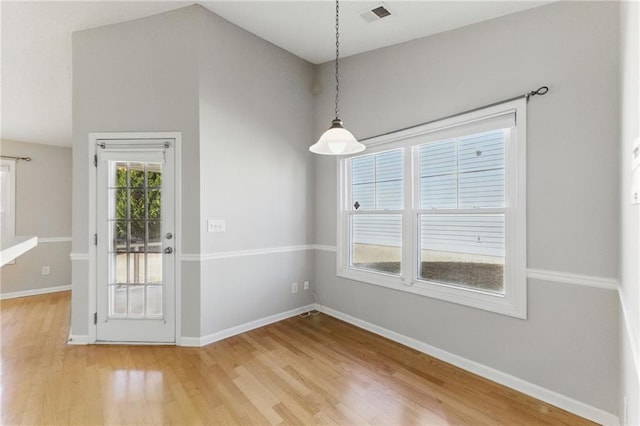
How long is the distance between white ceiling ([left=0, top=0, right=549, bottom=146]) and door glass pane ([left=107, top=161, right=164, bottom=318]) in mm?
1406

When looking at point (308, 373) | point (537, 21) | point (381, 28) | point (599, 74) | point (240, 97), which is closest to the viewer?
point (599, 74)

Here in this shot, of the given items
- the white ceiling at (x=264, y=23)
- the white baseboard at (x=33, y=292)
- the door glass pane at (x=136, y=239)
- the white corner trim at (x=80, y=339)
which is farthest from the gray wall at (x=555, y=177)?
the white baseboard at (x=33, y=292)

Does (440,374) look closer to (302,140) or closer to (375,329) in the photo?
(375,329)

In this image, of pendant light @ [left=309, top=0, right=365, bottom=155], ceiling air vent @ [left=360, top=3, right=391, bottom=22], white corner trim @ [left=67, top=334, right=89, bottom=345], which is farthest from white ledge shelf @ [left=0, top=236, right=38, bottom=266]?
ceiling air vent @ [left=360, top=3, right=391, bottom=22]

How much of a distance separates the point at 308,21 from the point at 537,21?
1964 millimetres

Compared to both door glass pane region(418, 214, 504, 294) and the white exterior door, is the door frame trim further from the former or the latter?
door glass pane region(418, 214, 504, 294)

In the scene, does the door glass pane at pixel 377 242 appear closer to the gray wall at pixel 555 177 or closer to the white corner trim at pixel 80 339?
the gray wall at pixel 555 177

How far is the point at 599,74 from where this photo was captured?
1.92 meters

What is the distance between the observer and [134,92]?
2.84 metres

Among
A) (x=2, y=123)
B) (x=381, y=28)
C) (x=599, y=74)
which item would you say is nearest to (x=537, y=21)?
(x=599, y=74)

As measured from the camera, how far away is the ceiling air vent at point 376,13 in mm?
2538

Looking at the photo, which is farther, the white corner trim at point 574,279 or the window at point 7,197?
the window at point 7,197

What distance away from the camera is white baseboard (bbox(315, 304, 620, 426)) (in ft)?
6.28

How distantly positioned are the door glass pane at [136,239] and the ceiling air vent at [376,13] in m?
2.49
